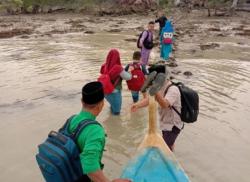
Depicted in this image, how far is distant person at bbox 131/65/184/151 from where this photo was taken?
13.6 ft

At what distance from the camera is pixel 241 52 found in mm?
16156

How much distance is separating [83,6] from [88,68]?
26.3 metres

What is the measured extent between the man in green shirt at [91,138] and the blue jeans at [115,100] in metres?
4.52

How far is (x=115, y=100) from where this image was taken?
808cm

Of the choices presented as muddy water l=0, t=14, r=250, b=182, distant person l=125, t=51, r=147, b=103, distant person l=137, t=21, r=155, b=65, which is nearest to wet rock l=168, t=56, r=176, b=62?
muddy water l=0, t=14, r=250, b=182

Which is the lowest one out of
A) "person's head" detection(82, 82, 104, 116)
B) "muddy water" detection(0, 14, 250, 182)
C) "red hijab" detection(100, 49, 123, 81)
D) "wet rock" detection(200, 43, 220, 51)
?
"wet rock" detection(200, 43, 220, 51)

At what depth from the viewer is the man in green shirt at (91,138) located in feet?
10.1

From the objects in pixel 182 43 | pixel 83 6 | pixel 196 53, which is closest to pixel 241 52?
pixel 196 53

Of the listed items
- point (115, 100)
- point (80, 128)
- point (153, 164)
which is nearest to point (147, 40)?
point (115, 100)

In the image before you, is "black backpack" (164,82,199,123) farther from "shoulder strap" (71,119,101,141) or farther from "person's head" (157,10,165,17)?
"person's head" (157,10,165,17)

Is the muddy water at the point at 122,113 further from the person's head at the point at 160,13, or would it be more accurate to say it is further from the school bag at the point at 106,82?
the person's head at the point at 160,13

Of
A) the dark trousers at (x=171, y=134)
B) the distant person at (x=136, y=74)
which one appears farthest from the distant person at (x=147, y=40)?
the dark trousers at (x=171, y=134)

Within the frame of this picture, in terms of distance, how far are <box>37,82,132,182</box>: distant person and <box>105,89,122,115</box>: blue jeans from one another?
4.61 meters

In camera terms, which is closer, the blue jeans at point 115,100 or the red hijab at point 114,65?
the red hijab at point 114,65
